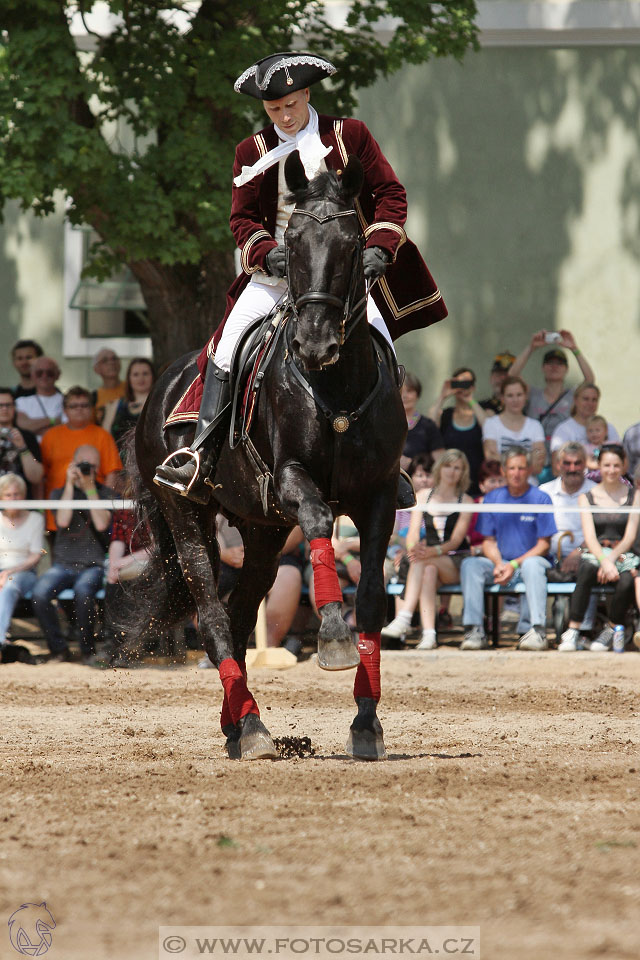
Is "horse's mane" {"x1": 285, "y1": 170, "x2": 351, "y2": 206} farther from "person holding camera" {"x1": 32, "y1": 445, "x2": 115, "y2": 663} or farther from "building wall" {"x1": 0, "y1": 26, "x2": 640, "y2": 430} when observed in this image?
"building wall" {"x1": 0, "y1": 26, "x2": 640, "y2": 430}

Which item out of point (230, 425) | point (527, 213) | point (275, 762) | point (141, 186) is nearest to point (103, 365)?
point (141, 186)

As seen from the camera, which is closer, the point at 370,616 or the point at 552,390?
the point at 370,616

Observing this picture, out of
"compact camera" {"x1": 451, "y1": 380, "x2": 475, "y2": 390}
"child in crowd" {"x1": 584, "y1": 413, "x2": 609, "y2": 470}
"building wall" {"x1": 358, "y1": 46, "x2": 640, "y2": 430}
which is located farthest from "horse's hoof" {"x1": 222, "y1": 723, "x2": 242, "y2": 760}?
"building wall" {"x1": 358, "y1": 46, "x2": 640, "y2": 430}

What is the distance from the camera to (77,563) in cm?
1134

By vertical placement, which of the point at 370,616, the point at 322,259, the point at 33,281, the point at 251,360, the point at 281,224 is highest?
the point at 33,281

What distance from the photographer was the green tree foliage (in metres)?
11.3

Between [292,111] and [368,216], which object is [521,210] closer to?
[368,216]

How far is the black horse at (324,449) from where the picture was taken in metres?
5.64

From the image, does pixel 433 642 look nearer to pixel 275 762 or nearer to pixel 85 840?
pixel 275 762

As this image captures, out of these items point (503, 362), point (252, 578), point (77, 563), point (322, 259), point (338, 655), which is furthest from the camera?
point (503, 362)

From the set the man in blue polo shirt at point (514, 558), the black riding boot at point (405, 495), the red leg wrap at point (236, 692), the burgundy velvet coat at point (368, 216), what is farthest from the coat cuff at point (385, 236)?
the man in blue polo shirt at point (514, 558)

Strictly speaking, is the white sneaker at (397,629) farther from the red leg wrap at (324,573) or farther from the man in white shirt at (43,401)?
the red leg wrap at (324,573)

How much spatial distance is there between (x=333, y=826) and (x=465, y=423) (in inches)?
337

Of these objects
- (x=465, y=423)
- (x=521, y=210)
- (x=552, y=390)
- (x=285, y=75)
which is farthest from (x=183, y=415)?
(x=521, y=210)
